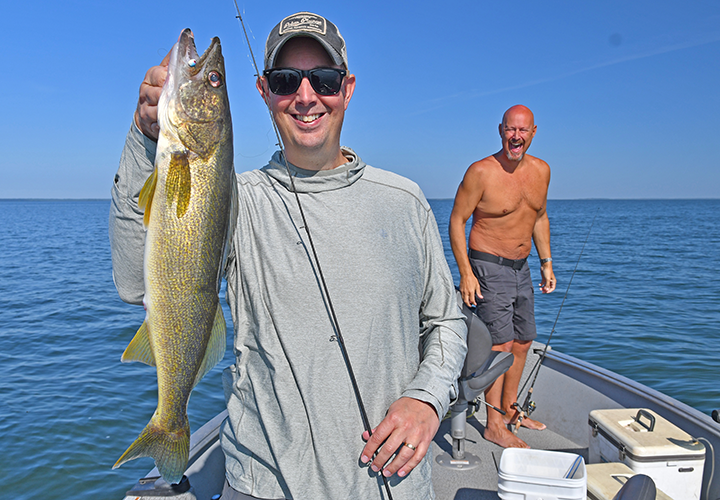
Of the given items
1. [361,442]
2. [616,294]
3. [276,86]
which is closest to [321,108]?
[276,86]

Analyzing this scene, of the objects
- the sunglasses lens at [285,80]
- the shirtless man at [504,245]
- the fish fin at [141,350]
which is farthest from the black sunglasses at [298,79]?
the shirtless man at [504,245]

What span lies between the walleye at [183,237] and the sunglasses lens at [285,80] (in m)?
0.18

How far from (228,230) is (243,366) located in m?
0.48

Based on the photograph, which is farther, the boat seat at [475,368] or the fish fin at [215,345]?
the boat seat at [475,368]

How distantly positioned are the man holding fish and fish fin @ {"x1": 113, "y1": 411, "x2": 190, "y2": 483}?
157mm

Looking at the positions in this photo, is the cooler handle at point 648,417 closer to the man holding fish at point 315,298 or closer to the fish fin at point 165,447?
the man holding fish at point 315,298

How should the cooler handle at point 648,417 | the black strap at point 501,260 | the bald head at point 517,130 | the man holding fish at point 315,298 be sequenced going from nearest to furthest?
the man holding fish at point 315,298
the cooler handle at point 648,417
the bald head at point 517,130
the black strap at point 501,260

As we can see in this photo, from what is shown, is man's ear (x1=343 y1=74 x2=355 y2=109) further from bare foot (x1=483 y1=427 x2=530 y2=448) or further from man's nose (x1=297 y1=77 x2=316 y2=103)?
bare foot (x1=483 y1=427 x2=530 y2=448)

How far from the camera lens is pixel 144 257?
164 centimetres

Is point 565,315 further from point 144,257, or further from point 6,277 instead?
point 6,277

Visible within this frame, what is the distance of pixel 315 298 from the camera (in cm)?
177

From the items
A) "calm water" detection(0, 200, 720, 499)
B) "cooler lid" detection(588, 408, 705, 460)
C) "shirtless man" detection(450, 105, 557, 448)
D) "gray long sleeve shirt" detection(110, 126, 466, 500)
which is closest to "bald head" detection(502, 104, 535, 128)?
"shirtless man" detection(450, 105, 557, 448)

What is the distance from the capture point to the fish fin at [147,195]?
5.21 feet

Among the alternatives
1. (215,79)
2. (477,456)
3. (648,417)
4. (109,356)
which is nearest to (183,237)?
(215,79)
